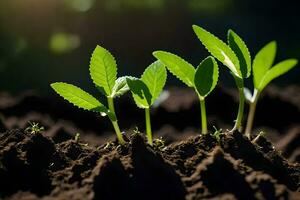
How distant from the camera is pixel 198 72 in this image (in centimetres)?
192

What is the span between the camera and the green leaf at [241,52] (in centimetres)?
198

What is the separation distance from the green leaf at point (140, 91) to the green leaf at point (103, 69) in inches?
3.9

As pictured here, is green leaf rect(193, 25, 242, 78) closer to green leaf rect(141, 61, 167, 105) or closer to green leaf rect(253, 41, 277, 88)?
green leaf rect(253, 41, 277, 88)

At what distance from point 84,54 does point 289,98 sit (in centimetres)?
184

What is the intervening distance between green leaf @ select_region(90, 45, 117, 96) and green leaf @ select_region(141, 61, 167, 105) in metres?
0.11

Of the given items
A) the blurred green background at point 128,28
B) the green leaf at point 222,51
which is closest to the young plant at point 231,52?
the green leaf at point 222,51

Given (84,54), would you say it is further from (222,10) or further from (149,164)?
(149,164)

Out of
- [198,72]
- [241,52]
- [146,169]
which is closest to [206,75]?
[198,72]

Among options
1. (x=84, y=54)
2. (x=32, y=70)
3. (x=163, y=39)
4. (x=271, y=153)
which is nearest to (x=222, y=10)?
(x=163, y=39)

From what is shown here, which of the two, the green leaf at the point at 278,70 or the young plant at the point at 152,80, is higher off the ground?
the young plant at the point at 152,80

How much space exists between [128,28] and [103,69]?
10.2 feet

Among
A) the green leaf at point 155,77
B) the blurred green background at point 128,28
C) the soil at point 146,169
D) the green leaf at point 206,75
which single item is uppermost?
the blurred green background at point 128,28

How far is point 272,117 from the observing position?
10.6 ft

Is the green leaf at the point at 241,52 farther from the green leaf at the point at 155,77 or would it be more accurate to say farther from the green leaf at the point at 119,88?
the green leaf at the point at 119,88
